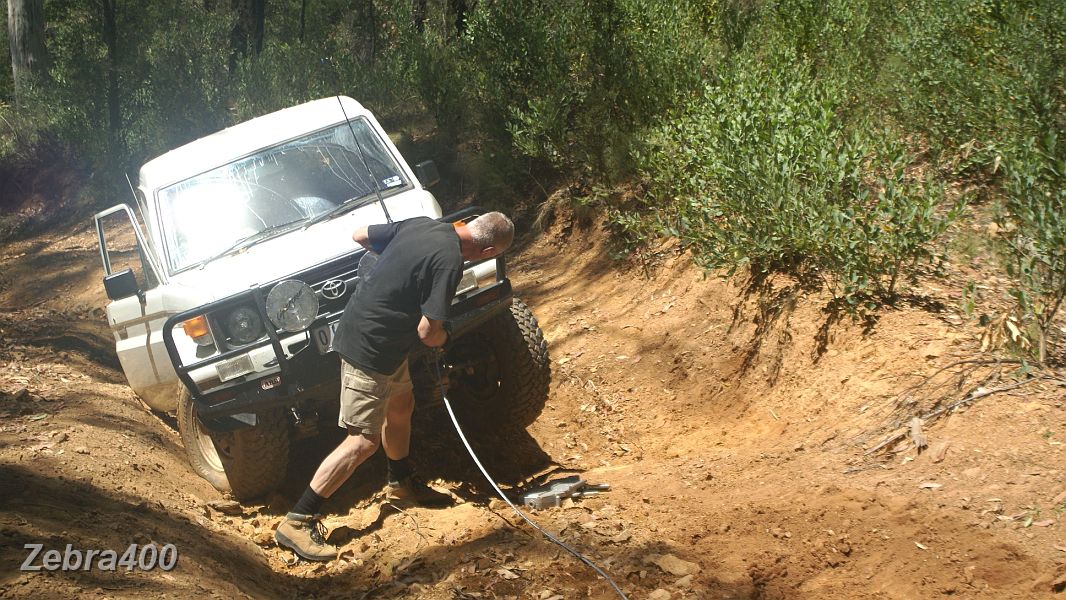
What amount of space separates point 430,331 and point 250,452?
162cm

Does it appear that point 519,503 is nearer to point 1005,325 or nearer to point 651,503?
point 651,503

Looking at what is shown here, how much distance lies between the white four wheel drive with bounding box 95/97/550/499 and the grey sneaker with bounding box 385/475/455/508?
21.7 inches

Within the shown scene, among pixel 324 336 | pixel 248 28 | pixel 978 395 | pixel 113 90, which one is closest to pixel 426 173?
pixel 324 336

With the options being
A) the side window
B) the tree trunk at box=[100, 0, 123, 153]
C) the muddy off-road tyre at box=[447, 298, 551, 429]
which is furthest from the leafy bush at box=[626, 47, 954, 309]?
the tree trunk at box=[100, 0, 123, 153]

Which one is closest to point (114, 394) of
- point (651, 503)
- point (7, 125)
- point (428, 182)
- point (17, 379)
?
point (17, 379)

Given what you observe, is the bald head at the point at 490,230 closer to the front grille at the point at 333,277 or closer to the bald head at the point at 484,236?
the bald head at the point at 484,236

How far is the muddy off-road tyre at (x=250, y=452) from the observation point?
5.11m

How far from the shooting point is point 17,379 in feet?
22.7

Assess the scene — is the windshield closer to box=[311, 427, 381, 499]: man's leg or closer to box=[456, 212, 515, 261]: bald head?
box=[456, 212, 515, 261]: bald head

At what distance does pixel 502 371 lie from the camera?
5625 mm

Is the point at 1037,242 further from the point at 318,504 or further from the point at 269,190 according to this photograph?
the point at 269,190

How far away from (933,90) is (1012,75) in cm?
86

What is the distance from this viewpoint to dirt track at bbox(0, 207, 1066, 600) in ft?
12.2

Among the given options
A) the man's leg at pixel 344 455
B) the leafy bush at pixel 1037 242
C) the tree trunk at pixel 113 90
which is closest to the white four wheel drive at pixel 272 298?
the man's leg at pixel 344 455
